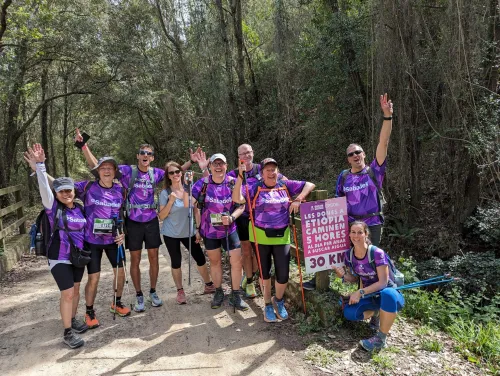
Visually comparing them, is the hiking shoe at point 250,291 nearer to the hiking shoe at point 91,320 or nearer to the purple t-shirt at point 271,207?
the purple t-shirt at point 271,207

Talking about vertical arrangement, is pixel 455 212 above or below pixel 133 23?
below

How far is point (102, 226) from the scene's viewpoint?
4.45m

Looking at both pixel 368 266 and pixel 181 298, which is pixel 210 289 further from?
pixel 368 266

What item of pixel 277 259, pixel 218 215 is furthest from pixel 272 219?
pixel 218 215

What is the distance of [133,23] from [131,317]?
15.3 m

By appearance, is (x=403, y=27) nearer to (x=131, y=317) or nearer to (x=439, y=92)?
(x=439, y=92)

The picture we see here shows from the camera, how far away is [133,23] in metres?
16.5

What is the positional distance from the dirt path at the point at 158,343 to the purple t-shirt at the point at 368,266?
Result: 3.41ft

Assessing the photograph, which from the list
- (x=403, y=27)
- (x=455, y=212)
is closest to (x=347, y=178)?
(x=403, y=27)

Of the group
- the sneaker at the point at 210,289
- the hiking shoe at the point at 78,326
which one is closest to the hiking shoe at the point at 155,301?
the sneaker at the point at 210,289

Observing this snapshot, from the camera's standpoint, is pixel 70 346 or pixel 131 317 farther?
pixel 131 317

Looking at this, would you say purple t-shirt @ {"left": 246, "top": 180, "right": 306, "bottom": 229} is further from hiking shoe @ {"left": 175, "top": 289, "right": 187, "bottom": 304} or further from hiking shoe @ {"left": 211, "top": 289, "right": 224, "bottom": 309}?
hiking shoe @ {"left": 175, "top": 289, "right": 187, "bottom": 304}

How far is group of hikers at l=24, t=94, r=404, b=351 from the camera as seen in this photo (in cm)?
411

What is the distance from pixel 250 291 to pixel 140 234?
1.79 meters
